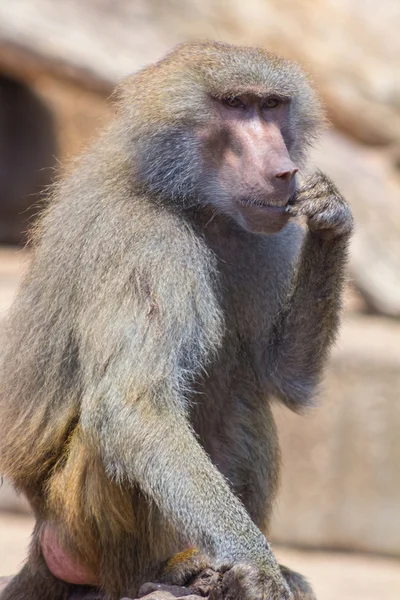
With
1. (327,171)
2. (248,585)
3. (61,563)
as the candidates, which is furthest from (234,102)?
(327,171)

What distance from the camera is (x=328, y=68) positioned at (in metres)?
8.52

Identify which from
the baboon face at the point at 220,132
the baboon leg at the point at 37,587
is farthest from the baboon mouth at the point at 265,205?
the baboon leg at the point at 37,587

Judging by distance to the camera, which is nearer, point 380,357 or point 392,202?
point 380,357

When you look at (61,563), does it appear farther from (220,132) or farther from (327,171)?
(327,171)

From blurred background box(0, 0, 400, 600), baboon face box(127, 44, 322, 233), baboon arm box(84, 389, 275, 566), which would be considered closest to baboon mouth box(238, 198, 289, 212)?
baboon face box(127, 44, 322, 233)

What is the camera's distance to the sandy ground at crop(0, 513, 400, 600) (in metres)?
6.40

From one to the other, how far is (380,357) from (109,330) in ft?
11.5

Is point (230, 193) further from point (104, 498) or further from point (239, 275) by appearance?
point (104, 498)

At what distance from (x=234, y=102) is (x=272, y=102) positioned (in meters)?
0.13

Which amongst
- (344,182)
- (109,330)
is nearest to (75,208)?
(109,330)

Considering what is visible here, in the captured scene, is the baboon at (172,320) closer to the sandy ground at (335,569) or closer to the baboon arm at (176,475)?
the baboon arm at (176,475)

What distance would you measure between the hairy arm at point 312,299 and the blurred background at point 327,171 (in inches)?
53.5

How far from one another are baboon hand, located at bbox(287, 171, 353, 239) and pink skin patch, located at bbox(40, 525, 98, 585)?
51.6 inches

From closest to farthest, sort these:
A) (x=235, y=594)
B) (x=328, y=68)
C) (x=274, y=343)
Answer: (x=235, y=594) < (x=274, y=343) < (x=328, y=68)
